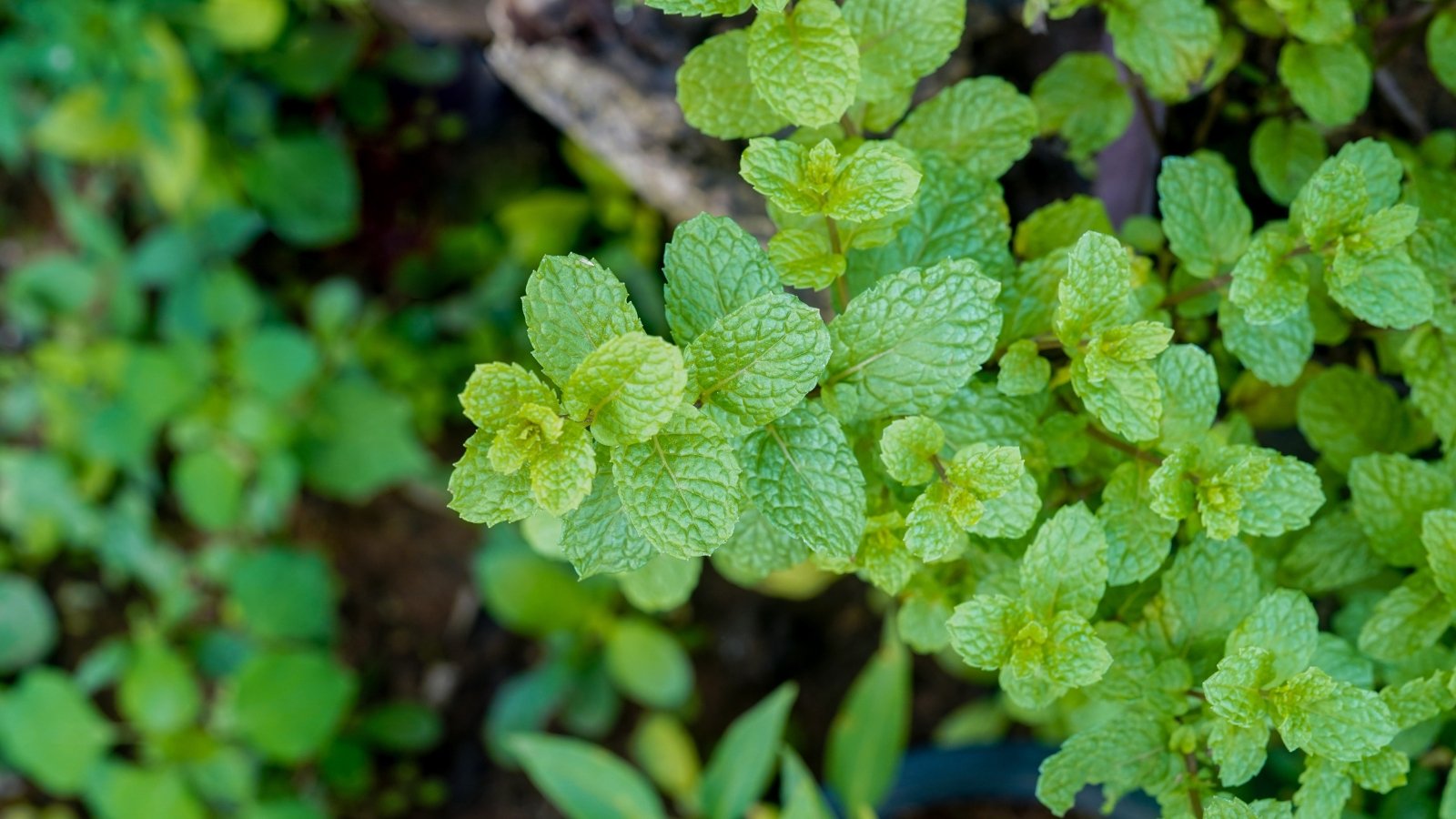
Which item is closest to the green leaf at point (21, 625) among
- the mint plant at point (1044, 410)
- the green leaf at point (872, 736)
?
the green leaf at point (872, 736)

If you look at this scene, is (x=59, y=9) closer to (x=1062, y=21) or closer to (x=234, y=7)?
(x=234, y=7)

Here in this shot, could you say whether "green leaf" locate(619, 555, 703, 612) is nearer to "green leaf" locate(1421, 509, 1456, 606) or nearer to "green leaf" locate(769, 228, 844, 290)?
"green leaf" locate(769, 228, 844, 290)

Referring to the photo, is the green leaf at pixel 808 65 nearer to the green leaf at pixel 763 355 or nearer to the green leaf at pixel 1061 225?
the green leaf at pixel 763 355

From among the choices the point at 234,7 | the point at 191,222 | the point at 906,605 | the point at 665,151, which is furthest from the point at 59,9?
the point at 906,605

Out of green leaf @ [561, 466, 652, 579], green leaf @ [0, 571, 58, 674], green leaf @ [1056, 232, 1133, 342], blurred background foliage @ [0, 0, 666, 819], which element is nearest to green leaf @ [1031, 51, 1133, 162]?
green leaf @ [1056, 232, 1133, 342]

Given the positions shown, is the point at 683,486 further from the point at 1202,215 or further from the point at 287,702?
the point at 287,702

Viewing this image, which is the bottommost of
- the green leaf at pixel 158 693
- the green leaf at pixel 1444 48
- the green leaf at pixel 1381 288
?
the green leaf at pixel 158 693
